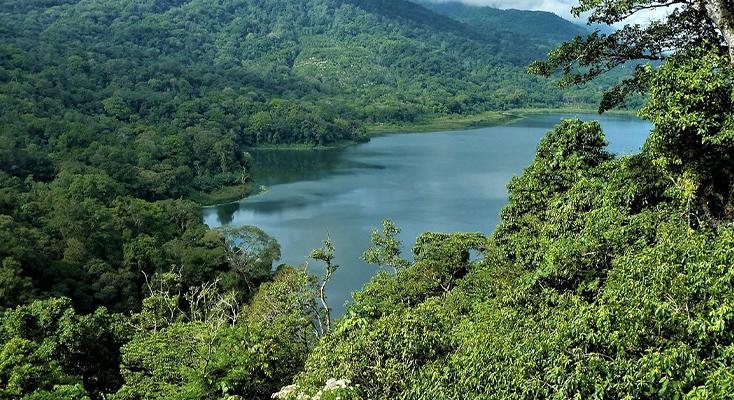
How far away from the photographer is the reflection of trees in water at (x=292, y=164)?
181 feet

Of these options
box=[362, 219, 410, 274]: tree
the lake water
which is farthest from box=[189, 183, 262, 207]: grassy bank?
box=[362, 219, 410, 274]: tree

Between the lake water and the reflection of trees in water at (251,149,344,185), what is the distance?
0.36 feet

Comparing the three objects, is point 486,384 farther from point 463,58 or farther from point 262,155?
point 463,58

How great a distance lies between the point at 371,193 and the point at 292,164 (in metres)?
19.5

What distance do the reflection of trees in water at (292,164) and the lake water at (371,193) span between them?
0.36ft

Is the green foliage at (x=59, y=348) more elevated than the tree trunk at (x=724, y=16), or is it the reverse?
the tree trunk at (x=724, y=16)

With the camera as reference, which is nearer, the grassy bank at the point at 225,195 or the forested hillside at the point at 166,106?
the forested hillside at the point at 166,106

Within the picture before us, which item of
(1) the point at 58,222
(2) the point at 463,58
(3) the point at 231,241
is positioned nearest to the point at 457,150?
(3) the point at 231,241

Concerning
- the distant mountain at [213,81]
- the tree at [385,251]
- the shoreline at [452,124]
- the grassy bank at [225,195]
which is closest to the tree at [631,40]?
the tree at [385,251]

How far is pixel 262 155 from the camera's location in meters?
69.7

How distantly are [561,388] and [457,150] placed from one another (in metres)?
64.2

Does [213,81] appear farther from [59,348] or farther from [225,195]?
[59,348]

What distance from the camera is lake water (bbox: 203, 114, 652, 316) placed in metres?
32.6

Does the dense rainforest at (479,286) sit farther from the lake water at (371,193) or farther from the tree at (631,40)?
the lake water at (371,193)
